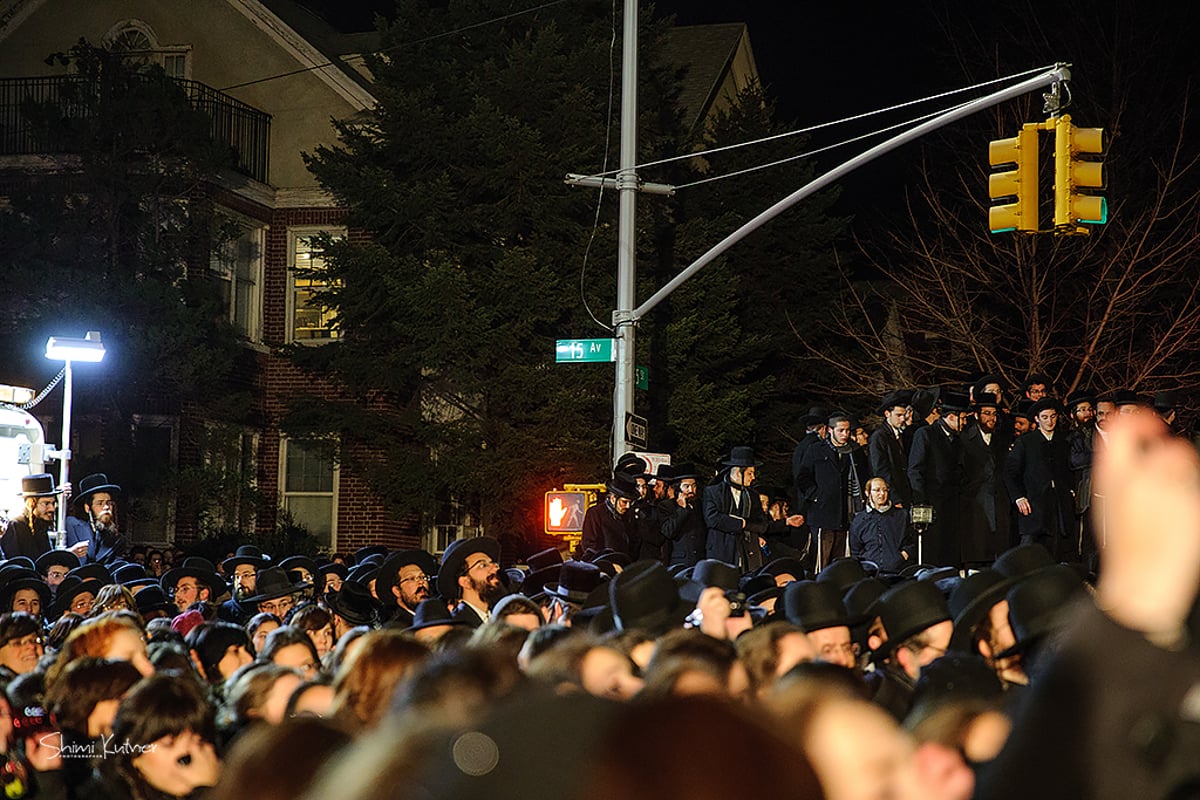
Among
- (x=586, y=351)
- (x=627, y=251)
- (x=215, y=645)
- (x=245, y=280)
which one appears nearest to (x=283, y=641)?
(x=215, y=645)

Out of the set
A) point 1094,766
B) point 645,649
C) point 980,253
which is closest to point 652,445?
point 980,253

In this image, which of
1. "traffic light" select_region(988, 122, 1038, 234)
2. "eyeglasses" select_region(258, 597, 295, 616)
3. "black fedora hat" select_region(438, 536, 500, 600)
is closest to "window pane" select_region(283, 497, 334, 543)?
"traffic light" select_region(988, 122, 1038, 234)

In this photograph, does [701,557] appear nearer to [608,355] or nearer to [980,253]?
[608,355]

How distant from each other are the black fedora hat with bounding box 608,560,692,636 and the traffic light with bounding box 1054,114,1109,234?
8.35m

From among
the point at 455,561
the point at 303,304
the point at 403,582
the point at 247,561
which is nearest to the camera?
the point at 455,561

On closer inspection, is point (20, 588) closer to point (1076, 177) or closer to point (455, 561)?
point (455, 561)

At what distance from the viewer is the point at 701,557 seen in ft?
61.2

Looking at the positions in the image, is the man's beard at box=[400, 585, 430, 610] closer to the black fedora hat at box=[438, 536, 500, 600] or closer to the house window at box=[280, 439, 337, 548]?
the black fedora hat at box=[438, 536, 500, 600]

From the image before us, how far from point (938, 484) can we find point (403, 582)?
6.98m

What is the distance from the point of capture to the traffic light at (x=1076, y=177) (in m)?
15.4

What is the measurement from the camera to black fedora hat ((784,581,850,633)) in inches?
300

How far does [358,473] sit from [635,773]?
28327mm

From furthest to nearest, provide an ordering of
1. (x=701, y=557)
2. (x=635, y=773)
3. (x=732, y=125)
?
(x=732, y=125) < (x=701, y=557) < (x=635, y=773)

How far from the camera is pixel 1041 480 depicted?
16.4 metres
